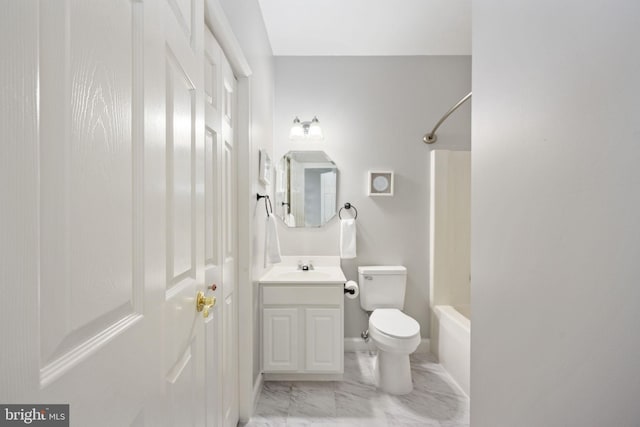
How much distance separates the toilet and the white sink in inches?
11.9

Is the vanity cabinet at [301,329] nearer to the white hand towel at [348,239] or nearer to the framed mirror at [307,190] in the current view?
the white hand towel at [348,239]

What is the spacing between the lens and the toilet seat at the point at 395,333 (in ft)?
6.56

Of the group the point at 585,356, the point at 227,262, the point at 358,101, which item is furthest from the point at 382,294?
the point at 585,356

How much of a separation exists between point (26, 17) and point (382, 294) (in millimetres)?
2627

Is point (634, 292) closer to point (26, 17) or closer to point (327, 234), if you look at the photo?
point (26, 17)

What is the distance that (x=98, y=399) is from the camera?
1.42ft

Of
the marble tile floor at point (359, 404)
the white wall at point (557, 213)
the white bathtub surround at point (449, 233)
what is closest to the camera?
the white wall at point (557, 213)

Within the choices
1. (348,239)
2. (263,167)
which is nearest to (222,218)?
(263,167)

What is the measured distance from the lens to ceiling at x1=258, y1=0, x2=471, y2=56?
2.14 meters

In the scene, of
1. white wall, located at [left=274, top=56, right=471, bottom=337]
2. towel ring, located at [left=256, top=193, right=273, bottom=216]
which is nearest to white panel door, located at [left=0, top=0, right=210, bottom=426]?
towel ring, located at [left=256, top=193, right=273, bottom=216]

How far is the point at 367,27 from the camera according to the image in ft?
7.84

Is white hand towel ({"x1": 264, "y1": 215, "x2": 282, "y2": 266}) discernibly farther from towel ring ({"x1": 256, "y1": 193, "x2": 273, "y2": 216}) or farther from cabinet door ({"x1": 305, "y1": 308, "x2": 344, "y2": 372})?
cabinet door ({"x1": 305, "y1": 308, "x2": 344, "y2": 372})

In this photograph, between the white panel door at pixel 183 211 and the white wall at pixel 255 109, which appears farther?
the white wall at pixel 255 109

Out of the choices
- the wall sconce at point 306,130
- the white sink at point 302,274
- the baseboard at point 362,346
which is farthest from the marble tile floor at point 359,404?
the wall sconce at point 306,130
